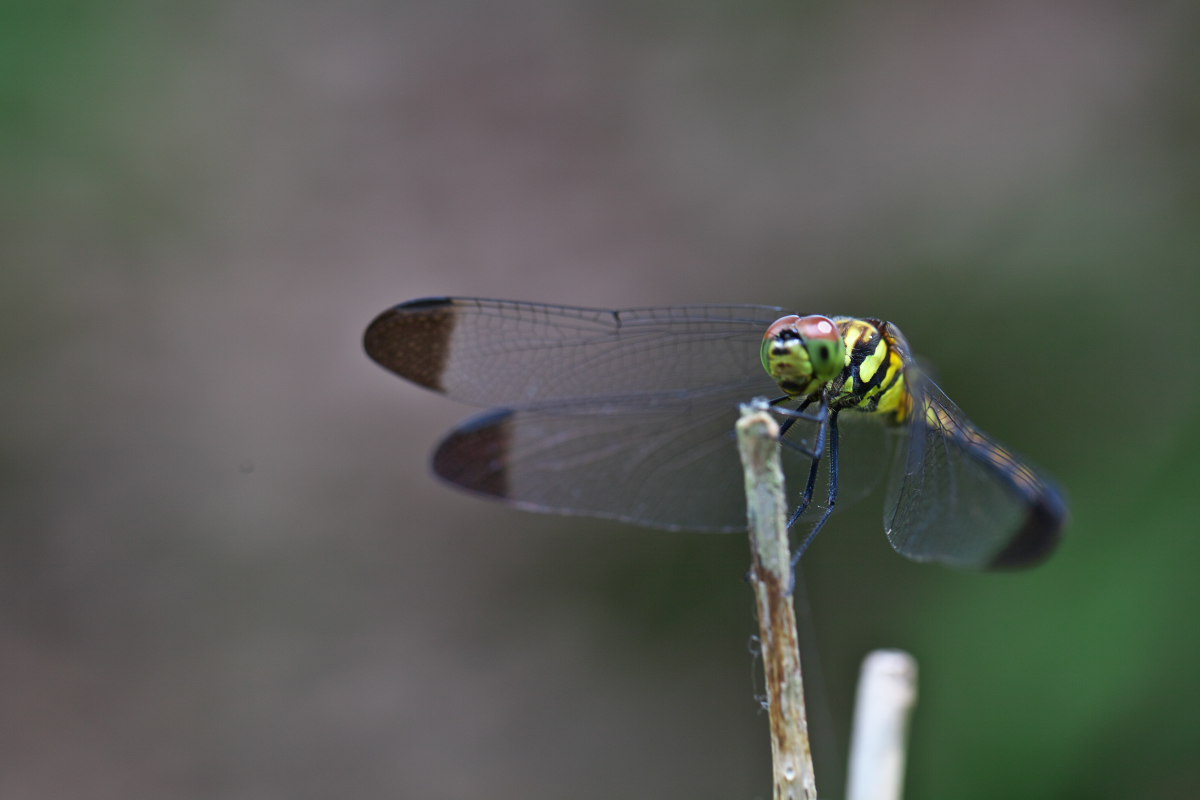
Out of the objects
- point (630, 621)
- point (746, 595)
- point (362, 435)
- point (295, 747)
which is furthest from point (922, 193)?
point (295, 747)

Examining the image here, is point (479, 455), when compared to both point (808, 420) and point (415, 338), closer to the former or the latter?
point (415, 338)

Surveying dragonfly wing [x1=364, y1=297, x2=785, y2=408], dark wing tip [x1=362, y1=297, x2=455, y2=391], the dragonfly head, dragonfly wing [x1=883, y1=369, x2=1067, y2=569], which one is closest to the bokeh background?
dragonfly wing [x1=883, y1=369, x2=1067, y2=569]

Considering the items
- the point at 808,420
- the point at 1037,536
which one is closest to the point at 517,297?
the point at 808,420

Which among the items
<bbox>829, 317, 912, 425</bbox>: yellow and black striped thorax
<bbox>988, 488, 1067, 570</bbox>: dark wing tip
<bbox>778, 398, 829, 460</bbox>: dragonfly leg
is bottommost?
<bbox>988, 488, 1067, 570</bbox>: dark wing tip

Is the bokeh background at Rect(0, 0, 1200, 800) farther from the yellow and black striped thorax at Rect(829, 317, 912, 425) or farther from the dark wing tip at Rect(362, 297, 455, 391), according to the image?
the dark wing tip at Rect(362, 297, 455, 391)

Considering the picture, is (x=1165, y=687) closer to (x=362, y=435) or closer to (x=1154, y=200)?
(x=1154, y=200)

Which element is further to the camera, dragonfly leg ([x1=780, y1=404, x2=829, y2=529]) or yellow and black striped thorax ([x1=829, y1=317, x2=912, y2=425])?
yellow and black striped thorax ([x1=829, y1=317, x2=912, y2=425])

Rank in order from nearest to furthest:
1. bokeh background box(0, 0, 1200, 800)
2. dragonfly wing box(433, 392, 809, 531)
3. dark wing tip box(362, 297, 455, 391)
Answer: dark wing tip box(362, 297, 455, 391) < dragonfly wing box(433, 392, 809, 531) < bokeh background box(0, 0, 1200, 800)
